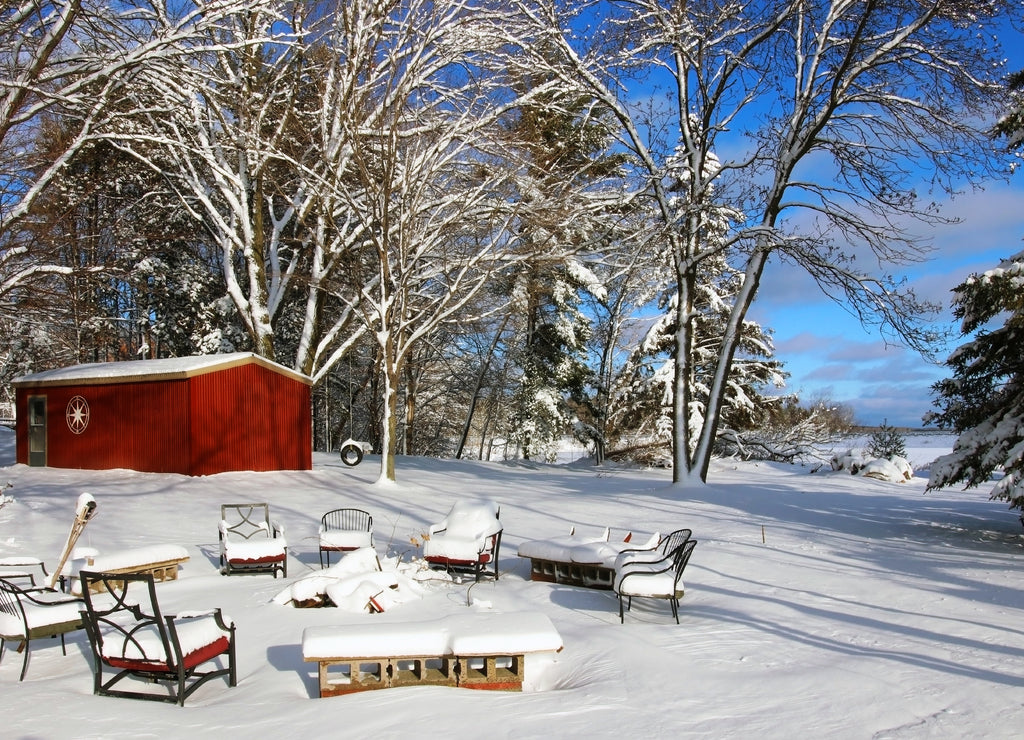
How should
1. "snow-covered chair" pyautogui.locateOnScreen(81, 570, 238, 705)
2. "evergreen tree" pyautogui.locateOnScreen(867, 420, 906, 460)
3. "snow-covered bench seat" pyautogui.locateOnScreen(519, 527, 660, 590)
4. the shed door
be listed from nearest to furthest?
"snow-covered chair" pyautogui.locateOnScreen(81, 570, 238, 705)
"snow-covered bench seat" pyautogui.locateOnScreen(519, 527, 660, 590)
the shed door
"evergreen tree" pyautogui.locateOnScreen(867, 420, 906, 460)

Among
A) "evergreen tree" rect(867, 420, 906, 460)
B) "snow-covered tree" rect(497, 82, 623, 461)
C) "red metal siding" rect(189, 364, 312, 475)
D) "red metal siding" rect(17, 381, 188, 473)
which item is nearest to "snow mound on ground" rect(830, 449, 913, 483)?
"evergreen tree" rect(867, 420, 906, 460)

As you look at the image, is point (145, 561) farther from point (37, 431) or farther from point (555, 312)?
point (555, 312)

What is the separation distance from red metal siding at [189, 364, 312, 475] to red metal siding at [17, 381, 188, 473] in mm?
386

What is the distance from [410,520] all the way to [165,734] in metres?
8.94

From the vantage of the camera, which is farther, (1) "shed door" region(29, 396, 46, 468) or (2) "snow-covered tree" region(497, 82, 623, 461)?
(2) "snow-covered tree" region(497, 82, 623, 461)

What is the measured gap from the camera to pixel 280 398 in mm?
19750

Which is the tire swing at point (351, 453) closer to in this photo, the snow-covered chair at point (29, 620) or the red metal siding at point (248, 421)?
the red metal siding at point (248, 421)

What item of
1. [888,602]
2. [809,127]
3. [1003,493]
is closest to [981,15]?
[809,127]

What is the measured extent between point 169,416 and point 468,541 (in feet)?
36.5

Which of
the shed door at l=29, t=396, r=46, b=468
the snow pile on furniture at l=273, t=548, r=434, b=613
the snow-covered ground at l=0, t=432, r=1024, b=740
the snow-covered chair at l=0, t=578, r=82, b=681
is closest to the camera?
the snow-covered ground at l=0, t=432, r=1024, b=740

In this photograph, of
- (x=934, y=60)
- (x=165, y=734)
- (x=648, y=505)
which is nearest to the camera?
(x=165, y=734)

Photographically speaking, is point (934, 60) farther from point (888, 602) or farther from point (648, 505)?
point (888, 602)

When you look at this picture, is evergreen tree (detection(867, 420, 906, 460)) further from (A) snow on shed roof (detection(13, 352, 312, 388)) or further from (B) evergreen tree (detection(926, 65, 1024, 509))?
(A) snow on shed roof (detection(13, 352, 312, 388))

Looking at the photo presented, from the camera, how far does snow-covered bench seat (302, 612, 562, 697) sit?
5668 mm
